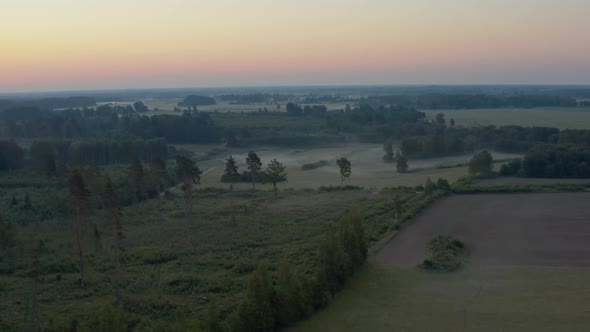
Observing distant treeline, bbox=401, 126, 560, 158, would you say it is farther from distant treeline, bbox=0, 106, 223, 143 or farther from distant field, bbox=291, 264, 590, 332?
distant field, bbox=291, 264, 590, 332

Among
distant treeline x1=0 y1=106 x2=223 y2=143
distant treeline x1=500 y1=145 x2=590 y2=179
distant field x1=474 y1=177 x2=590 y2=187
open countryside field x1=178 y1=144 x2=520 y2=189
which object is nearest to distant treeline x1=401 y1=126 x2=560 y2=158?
open countryside field x1=178 y1=144 x2=520 y2=189

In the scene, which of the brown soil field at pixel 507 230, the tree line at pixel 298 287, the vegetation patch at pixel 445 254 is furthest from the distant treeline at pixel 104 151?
the tree line at pixel 298 287

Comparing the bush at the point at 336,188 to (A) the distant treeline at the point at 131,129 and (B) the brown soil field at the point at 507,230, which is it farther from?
(A) the distant treeline at the point at 131,129

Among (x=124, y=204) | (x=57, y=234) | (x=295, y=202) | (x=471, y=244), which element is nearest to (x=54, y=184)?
(x=124, y=204)

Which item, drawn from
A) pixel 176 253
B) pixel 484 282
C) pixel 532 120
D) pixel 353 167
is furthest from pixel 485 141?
pixel 176 253

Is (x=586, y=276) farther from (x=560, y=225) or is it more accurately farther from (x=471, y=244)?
(x=560, y=225)
